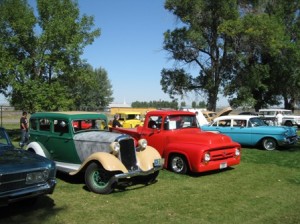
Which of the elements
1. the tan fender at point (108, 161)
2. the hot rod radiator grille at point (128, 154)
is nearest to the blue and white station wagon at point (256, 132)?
the hot rod radiator grille at point (128, 154)

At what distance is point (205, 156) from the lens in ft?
32.8

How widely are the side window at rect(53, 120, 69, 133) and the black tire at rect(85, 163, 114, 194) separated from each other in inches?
58.8

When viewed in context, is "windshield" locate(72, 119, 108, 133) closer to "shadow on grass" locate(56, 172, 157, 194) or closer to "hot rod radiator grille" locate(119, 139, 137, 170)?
"shadow on grass" locate(56, 172, 157, 194)

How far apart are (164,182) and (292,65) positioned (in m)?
30.1

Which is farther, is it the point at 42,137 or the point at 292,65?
the point at 292,65

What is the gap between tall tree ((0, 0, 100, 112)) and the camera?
19688mm

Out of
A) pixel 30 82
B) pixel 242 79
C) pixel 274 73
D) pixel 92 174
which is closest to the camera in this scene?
pixel 92 174

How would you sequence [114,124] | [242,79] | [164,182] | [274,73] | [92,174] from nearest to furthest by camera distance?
1. [92,174]
2. [164,182]
3. [114,124]
4. [242,79]
5. [274,73]

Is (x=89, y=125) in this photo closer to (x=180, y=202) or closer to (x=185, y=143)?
(x=185, y=143)

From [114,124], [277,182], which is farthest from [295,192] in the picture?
[114,124]

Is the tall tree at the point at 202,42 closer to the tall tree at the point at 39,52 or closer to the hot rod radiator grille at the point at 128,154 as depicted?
the tall tree at the point at 39,52

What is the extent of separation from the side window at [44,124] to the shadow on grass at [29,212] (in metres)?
2.70

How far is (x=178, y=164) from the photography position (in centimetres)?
1073

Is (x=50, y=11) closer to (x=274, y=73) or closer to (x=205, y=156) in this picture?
(x=205, y=156)
